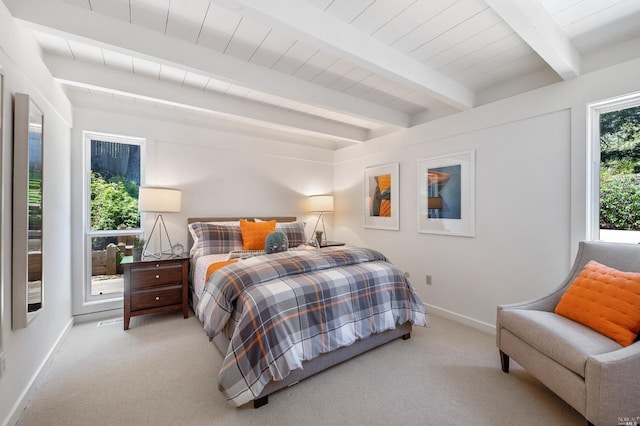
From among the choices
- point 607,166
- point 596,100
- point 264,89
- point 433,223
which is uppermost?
point 264,89

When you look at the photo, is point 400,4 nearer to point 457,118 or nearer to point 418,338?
point 457,118

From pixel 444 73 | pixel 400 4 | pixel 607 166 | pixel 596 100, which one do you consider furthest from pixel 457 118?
pixel 400 4

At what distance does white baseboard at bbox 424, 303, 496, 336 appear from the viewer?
2.82m

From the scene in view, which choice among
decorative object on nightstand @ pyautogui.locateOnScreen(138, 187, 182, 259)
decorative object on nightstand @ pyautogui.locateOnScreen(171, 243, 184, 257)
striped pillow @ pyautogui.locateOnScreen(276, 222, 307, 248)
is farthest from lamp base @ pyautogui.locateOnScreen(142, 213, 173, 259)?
striped pillow @ pyautogui.locateOnScreen(276, 222, 307, 248)

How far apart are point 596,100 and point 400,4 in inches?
69.5

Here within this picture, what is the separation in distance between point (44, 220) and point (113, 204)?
1204 mm

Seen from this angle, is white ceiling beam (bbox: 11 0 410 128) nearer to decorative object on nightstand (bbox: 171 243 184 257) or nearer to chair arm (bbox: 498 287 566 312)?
decorative object on nightstand (bbox: 171 243 184 257)

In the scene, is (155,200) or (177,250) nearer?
(155,200)

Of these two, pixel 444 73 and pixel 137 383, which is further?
pixel 444 73

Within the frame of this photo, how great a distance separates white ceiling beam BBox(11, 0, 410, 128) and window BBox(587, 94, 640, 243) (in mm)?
2245

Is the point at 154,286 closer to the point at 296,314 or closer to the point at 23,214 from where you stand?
the point at 23,214

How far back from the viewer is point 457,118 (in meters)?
3.10

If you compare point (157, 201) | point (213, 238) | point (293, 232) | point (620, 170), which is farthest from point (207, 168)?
point (620, 170)

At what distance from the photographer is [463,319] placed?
120 inches
